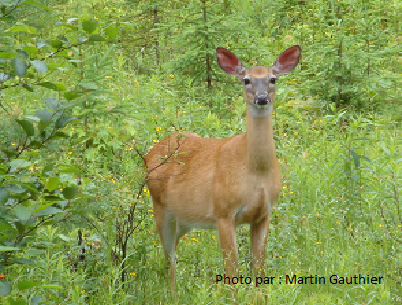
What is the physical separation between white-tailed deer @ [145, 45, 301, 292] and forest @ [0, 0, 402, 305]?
0.21m

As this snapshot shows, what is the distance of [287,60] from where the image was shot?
6164 mm

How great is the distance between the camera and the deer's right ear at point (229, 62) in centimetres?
612

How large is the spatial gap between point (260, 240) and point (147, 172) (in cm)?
115

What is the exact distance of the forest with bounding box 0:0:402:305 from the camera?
10.5 ft

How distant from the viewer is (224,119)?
9.42 m

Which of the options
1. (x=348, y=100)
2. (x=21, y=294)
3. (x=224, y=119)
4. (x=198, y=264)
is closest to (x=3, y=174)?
(x=21, y=294)

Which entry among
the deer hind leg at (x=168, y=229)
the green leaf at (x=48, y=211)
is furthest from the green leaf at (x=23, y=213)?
the deer hind leg at (x=168, y=229)

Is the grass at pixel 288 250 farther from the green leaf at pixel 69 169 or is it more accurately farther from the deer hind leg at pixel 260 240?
the green leaf at pixel 69 169

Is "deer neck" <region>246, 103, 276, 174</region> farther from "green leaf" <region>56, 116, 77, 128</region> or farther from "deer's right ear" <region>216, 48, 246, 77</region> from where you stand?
"green leaf" <region>56, 116, 77, 128</region>

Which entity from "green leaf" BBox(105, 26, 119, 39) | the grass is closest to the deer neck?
the grass

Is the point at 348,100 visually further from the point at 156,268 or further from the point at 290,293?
the point at 290,293

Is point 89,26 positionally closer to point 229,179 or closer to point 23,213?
point 23,213

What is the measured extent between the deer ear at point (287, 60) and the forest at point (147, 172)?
1028 mm

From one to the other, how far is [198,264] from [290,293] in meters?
1.63
